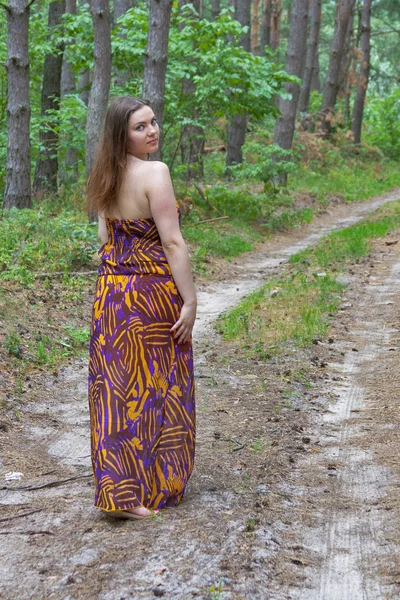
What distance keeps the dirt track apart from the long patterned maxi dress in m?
0.20

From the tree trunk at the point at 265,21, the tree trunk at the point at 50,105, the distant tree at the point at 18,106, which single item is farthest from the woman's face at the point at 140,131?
the tree trunk at the point at 265,21

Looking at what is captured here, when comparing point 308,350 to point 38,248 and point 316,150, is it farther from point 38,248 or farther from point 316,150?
point 316,150

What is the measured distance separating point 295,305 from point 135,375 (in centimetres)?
537

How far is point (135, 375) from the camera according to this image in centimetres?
388

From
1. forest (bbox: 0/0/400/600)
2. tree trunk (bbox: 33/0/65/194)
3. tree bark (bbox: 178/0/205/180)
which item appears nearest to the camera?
forest (bbox: 0/0/400/600)

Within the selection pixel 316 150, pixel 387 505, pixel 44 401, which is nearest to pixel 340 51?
pixel 316 150

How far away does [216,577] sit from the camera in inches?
124

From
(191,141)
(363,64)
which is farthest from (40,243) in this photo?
(363,64)

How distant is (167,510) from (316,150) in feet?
75.5

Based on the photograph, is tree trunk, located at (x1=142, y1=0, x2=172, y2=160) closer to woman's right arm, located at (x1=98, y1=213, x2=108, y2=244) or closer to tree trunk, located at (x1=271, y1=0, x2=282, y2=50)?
woman's right arm, located at (x1=98, y1=213, x2=108, y2=244)

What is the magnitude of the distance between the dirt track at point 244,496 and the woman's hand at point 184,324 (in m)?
0.89

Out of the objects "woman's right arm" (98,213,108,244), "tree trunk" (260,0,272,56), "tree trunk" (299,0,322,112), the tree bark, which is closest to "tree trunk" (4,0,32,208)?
the tree bark

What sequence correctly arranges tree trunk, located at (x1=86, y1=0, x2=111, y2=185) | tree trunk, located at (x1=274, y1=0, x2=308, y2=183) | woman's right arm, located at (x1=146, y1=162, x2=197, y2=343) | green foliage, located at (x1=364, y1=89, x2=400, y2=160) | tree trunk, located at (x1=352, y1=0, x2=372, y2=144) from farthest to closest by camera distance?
green foliage, located at (x1=364, y1=89, x2=400, y2=160) < tree trunk, located at (x1=352, y1=0, x2=372, y2=144) < tree trunk, located at (x1=274, y1=0, x2=308, y2=183) < tree trunk, located at (x1=86, y1=0, x2=111, y2=185) < woman's right arm, located at (x1=146, y1=162, x2=197, y2=343)

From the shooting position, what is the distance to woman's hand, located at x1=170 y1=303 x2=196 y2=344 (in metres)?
3.94
